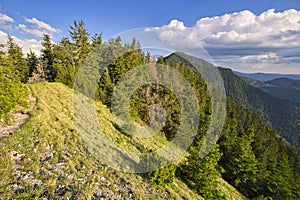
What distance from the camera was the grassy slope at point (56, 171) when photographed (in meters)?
8.31

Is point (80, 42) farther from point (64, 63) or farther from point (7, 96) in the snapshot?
point (7, 96)

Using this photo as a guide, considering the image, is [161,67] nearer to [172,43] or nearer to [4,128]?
[172,43]

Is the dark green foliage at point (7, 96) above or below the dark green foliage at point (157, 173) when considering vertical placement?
above

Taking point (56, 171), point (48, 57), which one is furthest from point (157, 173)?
point (48, 57)

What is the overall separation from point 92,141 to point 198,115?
1145 inches

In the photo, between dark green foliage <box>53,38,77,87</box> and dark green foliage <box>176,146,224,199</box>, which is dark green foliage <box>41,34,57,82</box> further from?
dark green foliage <box>176,146,224,199</box>

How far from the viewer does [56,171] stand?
973 centimetres

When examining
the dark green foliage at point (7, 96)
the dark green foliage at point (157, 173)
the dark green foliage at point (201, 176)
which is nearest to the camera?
the dark green foliage at point (157, 173)

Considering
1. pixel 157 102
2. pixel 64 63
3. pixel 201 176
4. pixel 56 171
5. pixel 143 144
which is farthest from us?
pixel 157 102

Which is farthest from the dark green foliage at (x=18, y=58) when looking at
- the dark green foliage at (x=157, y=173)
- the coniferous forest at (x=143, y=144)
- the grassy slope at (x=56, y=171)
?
the dark green foliage at (x=157, y=173)

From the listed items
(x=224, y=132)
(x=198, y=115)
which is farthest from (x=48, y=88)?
(x=224, y=132)

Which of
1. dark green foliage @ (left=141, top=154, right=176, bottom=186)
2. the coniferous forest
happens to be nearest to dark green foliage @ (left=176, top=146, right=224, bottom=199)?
the coniferous forest

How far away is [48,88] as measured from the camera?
24438mm

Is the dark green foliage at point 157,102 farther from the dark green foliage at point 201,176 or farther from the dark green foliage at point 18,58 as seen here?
the dark green foliage at point 18,58
